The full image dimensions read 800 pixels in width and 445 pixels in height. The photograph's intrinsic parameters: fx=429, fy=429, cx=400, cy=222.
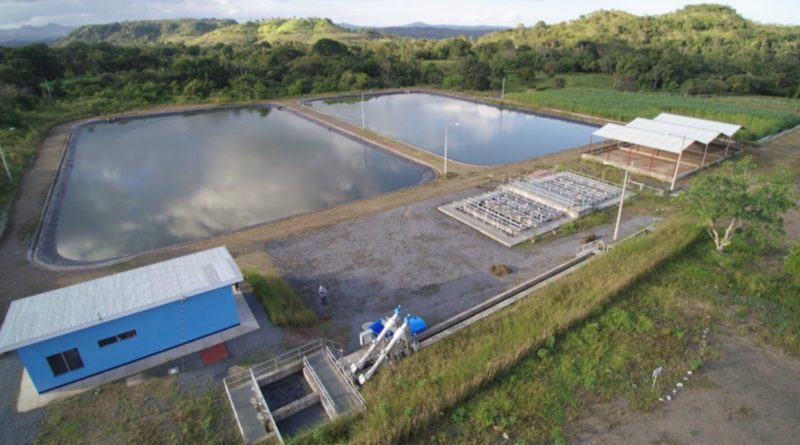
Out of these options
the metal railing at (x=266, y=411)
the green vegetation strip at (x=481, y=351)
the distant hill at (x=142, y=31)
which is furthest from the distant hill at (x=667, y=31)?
the distant hill at (x=142, y=31)

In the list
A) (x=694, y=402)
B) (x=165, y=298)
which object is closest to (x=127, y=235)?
(x=165, y=298)

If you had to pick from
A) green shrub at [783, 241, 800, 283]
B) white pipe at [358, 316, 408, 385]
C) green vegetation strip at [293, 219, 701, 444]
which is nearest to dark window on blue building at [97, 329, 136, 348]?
green vegetation strip at [293, 219, 701, 444]

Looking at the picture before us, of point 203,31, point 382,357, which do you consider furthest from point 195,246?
point 203,31

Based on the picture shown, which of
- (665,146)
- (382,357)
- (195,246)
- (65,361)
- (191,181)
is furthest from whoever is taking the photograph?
(191,181)

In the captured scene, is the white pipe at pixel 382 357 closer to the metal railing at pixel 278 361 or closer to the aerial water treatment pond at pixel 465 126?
the metal railing at pixel 278 361

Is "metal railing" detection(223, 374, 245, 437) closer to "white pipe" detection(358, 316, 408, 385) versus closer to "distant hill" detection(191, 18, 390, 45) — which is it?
"white pipe" detection(358, 316, 408, 385)

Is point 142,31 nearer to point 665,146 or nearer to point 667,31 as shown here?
point 667,31

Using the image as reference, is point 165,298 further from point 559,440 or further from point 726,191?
point 726,191
